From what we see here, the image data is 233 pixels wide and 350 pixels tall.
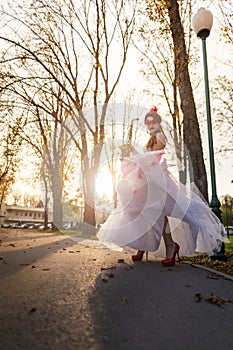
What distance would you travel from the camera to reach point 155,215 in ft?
18.1

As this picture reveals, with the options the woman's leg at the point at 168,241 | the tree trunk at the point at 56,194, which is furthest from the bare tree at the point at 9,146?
the woman's leg at the point at 168,241

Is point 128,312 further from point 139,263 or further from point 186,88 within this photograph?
point 186,88

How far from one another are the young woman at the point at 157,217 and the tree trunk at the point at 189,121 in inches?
109

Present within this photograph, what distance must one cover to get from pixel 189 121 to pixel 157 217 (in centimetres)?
389

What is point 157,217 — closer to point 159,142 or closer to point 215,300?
point 159,142

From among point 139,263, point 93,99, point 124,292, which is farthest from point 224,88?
point 124,292

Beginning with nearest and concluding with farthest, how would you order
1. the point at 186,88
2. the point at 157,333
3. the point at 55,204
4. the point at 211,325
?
the point at 157,333, the point at 211,325, the point at 186,88, the point at 55,204

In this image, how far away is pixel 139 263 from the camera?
558 centimetres

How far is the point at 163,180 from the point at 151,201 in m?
0.40

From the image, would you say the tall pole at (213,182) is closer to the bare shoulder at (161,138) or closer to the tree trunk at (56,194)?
the bare shoulder at (161,138)

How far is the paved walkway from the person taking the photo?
226cm

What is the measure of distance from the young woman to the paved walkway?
819 mm

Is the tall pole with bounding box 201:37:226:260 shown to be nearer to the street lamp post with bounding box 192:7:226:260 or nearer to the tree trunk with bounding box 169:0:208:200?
the street lamp post with bounding box 192:7:226:260

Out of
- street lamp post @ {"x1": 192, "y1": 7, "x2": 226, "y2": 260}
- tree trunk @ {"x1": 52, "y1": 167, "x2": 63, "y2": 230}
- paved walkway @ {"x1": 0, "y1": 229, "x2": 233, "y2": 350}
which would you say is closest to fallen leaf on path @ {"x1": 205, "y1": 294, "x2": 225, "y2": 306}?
paved walkway @ {"x1": 0, "y1": 229, "x2": 233, "y2": 350}
